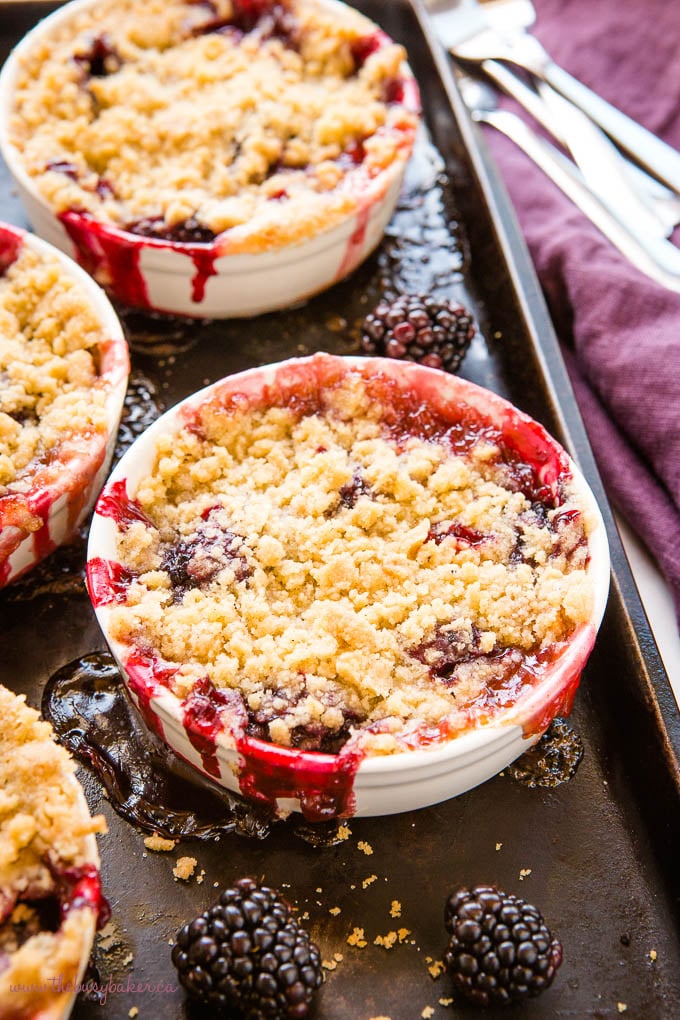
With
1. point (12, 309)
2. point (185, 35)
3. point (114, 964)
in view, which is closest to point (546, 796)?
point (114, 964)

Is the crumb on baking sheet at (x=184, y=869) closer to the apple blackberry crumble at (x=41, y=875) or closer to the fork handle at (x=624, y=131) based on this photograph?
the apple blackberry crumble at (x=41, y=875)

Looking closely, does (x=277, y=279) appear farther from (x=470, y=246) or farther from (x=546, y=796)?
(x=546, y=796)

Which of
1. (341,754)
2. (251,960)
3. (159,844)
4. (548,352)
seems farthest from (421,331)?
(251,960)

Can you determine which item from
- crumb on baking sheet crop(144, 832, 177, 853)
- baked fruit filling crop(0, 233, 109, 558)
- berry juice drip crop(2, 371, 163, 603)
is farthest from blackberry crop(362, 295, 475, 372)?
crumb on baking sheet crop(144, 832, 177, 853)

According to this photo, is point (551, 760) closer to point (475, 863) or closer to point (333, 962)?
point (475, 863)

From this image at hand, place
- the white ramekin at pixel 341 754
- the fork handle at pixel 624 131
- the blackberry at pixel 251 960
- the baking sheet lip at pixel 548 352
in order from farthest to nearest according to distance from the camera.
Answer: the fork handle at pixel 624 131 → the baking sheet lip at pixel 548 352 → the white ramekin at pixel 341 754 → the blackberry at pixel 251 960

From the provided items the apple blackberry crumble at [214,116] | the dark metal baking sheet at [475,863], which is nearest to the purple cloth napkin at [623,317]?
the dark metal baking sheet at [475,863]

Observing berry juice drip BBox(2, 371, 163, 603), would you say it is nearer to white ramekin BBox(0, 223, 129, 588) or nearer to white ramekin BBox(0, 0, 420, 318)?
white ramekin BBox(0, 223, 129, 588)
